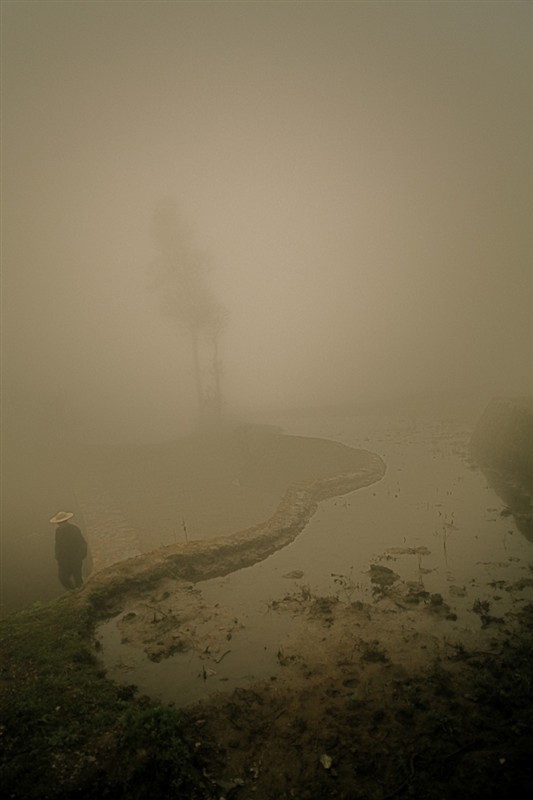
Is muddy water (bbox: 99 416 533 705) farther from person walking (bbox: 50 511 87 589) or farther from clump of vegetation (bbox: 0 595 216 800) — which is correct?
person walking (bbox: 50 511 87 589)

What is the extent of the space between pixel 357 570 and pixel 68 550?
30.6 feet

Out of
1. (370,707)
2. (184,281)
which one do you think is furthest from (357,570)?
(184,281)

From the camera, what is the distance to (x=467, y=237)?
94062 mm

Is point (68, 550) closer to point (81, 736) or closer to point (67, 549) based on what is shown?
point (67, 549)

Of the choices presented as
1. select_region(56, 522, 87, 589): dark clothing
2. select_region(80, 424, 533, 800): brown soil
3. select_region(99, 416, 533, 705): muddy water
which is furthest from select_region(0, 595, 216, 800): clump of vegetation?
select_region(56, 522, 87, 589): dark clothing

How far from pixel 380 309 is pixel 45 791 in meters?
139

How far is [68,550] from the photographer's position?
40.9ft

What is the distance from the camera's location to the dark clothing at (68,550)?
12406 mm

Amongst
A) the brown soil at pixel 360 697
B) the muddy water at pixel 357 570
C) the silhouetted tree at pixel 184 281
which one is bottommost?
the muddy water at pixel 357 570

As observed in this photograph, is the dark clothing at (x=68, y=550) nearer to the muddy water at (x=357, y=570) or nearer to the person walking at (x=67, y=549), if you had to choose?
the person walking at (x=67, y=549)

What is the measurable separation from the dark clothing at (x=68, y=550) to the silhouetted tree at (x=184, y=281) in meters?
26.8

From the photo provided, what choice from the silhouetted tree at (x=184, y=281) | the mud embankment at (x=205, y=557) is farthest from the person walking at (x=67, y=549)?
the silhouetted tree at (x=184, y=281)

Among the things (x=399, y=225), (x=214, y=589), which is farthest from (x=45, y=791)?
(x=399, y=225)

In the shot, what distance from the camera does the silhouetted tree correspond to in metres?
38.8
